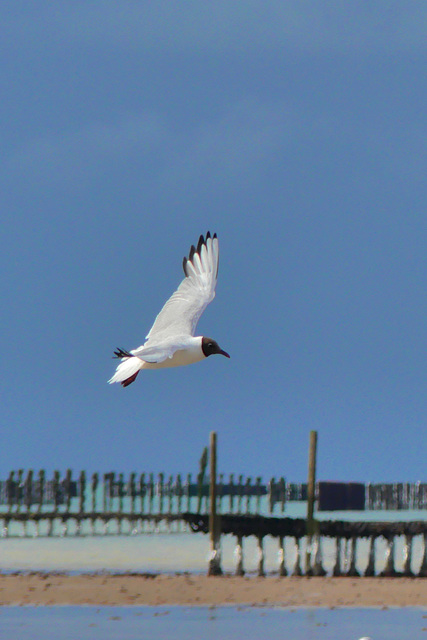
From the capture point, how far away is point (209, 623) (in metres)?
16.3

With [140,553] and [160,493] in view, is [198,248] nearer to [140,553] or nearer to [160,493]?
[140,553]

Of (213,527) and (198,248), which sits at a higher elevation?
(198,248)

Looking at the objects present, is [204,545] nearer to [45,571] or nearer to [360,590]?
[45,571]

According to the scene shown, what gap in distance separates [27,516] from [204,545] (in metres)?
4.99

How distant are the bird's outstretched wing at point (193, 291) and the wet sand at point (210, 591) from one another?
811 cm

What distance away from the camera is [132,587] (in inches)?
805

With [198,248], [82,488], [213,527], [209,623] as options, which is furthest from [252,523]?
[82,488]

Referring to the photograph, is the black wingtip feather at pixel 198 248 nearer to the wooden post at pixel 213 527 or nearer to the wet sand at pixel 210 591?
the wet sand at pixel 210 591

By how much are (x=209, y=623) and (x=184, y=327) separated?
21.9 feet

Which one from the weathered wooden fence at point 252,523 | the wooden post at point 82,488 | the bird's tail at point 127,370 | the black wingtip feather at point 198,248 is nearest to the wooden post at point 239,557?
the weathered wooden fence at point 252,523

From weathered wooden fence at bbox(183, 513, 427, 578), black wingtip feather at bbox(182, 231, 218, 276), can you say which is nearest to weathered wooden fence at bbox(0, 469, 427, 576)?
weathered wooden fence at bbox(183, 513, 427, 578)

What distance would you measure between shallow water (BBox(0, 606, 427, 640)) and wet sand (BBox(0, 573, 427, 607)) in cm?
76

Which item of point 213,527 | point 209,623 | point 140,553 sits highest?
point 213,527

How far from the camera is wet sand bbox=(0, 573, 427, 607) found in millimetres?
18672
